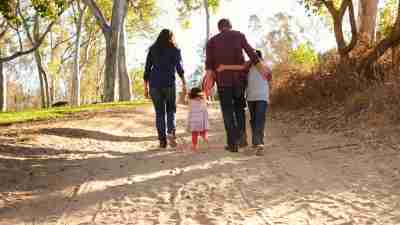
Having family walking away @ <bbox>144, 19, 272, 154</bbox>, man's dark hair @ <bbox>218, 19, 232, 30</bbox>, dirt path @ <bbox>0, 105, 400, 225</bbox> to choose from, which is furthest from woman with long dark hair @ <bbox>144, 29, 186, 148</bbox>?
man's dark hair @ <bbox>218, 19, 232, 30</bbox>

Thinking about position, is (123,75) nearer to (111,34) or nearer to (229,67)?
(111,34)

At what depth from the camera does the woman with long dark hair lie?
34.1 feet

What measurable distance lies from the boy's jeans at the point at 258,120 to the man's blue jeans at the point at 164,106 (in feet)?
5.11

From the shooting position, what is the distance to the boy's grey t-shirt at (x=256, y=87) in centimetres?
949

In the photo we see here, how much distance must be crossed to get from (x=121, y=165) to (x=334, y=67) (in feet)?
30.2

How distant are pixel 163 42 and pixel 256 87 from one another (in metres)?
1.85

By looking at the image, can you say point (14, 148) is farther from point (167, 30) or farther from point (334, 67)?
point (334, 67)

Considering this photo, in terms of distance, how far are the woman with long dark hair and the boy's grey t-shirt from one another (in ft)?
5.01

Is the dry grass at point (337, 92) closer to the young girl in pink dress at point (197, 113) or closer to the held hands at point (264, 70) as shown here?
the held hands at point (264, 70)

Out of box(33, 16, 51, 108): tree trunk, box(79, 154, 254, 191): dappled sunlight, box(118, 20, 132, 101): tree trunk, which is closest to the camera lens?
box(79, 154, 254, 191): dappled sunlight

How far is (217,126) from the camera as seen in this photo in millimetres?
15305

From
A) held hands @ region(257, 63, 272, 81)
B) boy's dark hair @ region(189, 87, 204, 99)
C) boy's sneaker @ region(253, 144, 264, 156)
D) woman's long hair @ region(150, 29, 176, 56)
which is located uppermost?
woman's long hair @ region(150, 29, 176, 56)

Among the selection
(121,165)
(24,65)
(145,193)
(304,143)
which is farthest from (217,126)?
(24,65)

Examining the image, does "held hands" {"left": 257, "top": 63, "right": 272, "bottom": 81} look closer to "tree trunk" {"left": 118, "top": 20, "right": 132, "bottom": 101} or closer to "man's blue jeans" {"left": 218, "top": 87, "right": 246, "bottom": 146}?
"man's blue jeans" {"left": 218, "top": 87, "right": 246, "bottom": 146}
